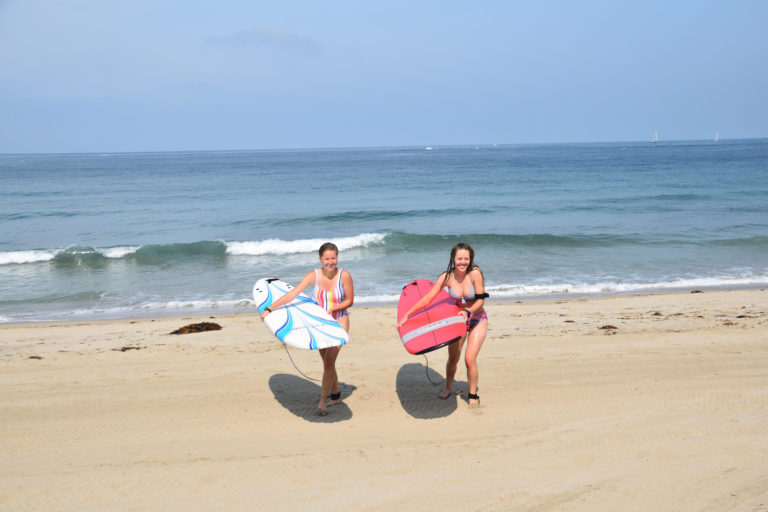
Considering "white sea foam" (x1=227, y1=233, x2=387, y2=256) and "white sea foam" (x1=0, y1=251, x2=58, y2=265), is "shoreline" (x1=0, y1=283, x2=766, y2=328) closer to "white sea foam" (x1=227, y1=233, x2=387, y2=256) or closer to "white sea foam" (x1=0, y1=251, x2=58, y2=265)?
"white sea foam" (x1=0, y1=251, x2=58, y2=265)

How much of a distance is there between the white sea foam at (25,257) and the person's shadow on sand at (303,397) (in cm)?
1364

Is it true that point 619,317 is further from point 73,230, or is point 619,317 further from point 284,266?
point 73,230

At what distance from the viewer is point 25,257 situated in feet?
55.1

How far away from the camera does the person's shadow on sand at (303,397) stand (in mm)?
5466

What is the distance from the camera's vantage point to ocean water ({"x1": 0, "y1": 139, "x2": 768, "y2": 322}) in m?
12.7

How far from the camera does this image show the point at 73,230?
21828mm

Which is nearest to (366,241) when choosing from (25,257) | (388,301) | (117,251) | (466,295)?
(388,301)

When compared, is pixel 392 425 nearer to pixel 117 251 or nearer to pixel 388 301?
pixel 388 301

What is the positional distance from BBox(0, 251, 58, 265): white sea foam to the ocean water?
51 mm

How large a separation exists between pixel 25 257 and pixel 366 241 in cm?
1073

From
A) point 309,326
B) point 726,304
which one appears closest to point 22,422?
point 309,326

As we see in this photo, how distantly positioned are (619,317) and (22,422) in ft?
28.0

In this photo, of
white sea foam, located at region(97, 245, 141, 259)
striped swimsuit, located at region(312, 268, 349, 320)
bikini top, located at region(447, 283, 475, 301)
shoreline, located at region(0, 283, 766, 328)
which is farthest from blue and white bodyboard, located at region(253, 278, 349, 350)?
white sea foam, located at region(97, 245, 141, 259)

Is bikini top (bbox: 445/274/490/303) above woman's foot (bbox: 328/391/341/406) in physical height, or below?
above
